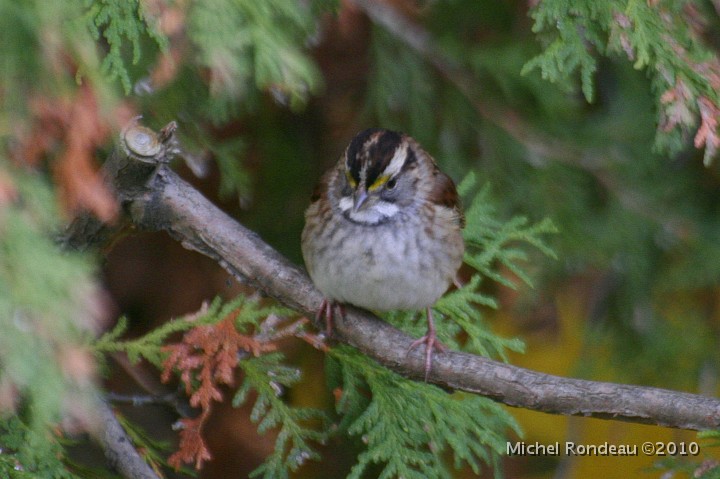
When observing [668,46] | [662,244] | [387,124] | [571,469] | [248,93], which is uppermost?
[668,46]

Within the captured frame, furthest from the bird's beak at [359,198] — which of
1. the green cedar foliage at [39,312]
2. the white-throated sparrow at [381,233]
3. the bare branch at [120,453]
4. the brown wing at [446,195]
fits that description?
the green cedar foliage at [39,312]

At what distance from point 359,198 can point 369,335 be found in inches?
15.9

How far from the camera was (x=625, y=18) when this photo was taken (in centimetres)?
228

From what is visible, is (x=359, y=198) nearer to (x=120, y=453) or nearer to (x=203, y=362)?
(x=203, y=362)

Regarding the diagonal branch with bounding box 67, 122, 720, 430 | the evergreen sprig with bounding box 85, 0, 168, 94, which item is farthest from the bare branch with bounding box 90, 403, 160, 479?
the evergreen sprig with bounding box 85, 0, 168, 94

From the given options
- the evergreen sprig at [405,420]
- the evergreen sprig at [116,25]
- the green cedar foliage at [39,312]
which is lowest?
the evergreen sprig at [405,420]

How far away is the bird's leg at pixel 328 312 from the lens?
2558 mm

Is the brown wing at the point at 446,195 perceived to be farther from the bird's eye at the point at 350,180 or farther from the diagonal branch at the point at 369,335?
the diagonal branch at the point at 369,335

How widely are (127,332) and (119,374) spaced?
0.21 meters

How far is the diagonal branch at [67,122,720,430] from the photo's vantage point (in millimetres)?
2219

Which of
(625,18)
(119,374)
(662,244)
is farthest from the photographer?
(662,244)

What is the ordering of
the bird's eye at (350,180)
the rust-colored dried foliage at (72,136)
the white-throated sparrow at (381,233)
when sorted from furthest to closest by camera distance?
the bird's eye at (350,180) < the white-throated sparrow at (381,233) < the rust-colored dried foliage at (72,136)

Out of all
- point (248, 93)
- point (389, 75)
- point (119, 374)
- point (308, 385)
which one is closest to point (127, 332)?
point (119, 374)

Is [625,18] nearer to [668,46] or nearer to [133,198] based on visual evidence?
[668,46]
